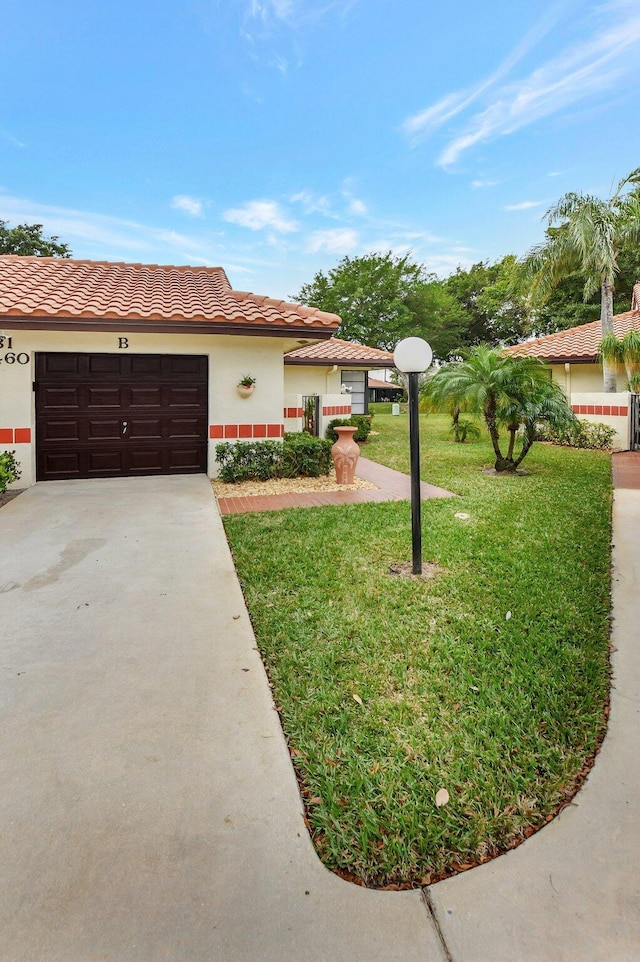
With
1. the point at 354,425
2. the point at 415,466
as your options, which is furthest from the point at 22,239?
the point at 415,466

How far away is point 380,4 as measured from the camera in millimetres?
11812

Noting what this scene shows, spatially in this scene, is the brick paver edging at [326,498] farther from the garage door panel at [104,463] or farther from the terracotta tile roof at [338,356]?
the terracotta tile roof at [338,356]

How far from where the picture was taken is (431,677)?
122 inches

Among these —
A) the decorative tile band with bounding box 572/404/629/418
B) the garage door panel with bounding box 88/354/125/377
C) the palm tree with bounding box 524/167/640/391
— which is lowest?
the decorative tile band with bounding box 572/404/629/418

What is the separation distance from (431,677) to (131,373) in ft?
29.5

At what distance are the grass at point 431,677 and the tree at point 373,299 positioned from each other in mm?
28788

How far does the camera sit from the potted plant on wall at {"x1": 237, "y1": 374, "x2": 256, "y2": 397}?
405 inches

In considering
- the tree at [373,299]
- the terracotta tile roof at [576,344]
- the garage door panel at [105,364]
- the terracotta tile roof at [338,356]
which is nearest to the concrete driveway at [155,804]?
the garage door panel at [105,364]

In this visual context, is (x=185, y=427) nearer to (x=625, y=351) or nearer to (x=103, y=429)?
(x=103, y=429)

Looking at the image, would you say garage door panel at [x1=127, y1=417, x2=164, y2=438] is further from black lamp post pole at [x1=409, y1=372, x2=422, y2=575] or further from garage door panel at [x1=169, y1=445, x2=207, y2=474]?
black lamp post pole at [x1=409, y1=372, x2=422, y2=575]

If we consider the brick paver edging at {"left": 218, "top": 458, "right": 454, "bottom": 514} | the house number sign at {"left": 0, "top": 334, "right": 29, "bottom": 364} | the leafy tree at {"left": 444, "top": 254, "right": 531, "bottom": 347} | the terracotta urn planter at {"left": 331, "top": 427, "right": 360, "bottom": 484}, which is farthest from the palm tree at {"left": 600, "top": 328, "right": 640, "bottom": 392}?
the leafy tree at {"left": 444, "top": 254, "right": 531, "bottom": 347}

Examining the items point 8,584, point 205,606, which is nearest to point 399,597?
point 205,606

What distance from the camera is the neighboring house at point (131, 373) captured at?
9.22 meters

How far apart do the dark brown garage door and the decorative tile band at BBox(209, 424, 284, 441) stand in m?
0.25
